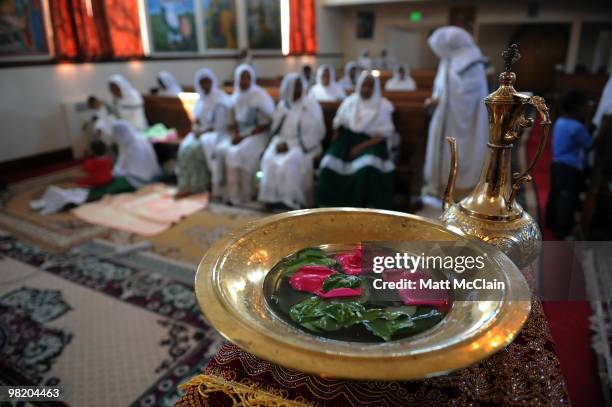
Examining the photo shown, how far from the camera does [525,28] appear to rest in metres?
13.6

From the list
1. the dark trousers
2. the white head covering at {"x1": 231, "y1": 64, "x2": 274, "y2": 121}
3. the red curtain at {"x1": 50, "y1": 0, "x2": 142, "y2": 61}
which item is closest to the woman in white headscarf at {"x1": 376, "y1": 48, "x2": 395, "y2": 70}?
the red curtain at {"x1": 50, "y1": 0, "x2": 142, "y2": 61}

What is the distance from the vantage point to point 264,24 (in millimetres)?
10562

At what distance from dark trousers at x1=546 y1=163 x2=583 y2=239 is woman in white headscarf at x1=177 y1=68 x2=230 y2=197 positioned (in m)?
3.22

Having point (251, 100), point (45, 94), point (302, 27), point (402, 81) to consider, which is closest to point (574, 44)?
point (402, 81)

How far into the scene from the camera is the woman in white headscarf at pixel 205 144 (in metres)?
4.63

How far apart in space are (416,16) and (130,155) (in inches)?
423

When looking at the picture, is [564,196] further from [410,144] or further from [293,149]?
[293,149]

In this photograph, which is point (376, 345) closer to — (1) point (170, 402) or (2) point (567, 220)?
(1) point (170, 402)

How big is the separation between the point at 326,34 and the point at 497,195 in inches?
522

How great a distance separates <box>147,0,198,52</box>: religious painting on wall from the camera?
7.54m

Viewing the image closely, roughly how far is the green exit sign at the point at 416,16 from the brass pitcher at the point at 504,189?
13004 millimetres

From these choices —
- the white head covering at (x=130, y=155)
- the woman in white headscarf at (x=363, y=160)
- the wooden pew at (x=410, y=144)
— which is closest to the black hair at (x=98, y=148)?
the white head covering at (x=130, y=155)

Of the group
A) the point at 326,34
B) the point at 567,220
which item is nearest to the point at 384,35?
the point at 326,34

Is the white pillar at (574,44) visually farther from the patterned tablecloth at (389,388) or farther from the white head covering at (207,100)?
the patterned tablecloth at (389,388)
